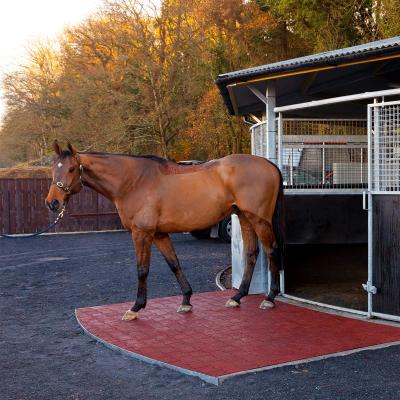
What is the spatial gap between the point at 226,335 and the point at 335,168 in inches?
154

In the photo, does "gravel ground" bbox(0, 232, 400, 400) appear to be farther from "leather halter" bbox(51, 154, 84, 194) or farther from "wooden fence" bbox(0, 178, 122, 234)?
"wooden fence" bbox(0, 178, 122, 234)

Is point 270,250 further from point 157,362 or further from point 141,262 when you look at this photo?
point 157,362

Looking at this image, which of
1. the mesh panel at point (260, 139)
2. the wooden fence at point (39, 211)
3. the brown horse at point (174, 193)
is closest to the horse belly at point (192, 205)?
the brown horse at point (174, 193)

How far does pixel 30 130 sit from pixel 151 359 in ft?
80.9

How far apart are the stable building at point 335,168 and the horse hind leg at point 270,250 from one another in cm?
49

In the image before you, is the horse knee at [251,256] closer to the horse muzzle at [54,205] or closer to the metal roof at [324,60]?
the metal roof at [324,60]

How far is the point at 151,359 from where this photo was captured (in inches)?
181

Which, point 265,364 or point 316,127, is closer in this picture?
point 265,364

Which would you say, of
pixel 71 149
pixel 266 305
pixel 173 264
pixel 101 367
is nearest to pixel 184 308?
pixel 173 264

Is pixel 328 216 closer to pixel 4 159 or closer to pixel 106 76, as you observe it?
pixel 106 76

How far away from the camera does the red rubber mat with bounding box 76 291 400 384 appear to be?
4.51 metres

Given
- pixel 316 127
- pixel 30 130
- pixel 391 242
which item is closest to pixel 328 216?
pixel 316 127

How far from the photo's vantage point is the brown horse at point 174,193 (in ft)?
19.6

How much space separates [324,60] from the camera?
18.3ft
